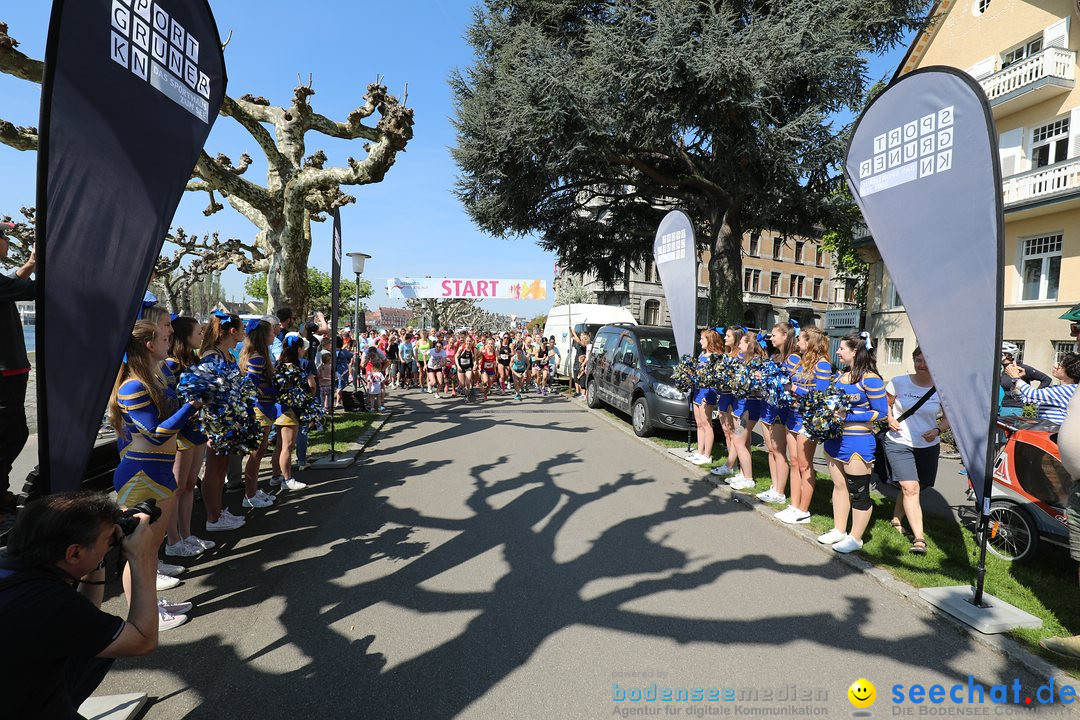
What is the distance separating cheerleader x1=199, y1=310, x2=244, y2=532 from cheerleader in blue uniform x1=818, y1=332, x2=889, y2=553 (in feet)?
17.6

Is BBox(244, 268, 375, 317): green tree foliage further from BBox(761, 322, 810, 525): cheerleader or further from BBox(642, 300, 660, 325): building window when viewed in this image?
BBox(761, 322, 810, 525): cheerleader

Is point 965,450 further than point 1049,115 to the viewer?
No

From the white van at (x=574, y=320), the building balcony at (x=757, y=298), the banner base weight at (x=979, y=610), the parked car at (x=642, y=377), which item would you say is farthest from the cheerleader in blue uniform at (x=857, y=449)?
the building balcony at (x=757, y=298)

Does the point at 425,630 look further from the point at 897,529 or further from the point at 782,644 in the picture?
the point at 897,529

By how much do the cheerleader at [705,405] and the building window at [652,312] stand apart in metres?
39.6

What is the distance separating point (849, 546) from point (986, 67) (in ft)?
78.7

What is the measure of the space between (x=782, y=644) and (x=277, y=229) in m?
11.0

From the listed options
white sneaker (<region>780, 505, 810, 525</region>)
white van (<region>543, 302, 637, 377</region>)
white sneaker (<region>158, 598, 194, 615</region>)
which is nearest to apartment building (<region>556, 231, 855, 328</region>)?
white van (<region>543, 302, 637, 377</region>)

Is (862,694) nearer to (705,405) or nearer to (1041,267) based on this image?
(705,405)

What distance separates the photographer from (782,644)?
3.29m

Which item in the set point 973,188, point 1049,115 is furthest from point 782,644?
point 1049,115

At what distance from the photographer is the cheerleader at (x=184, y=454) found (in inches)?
168

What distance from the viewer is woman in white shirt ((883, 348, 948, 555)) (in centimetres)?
474

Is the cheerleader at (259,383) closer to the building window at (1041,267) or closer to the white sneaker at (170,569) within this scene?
the white sneaker at (170,569)
